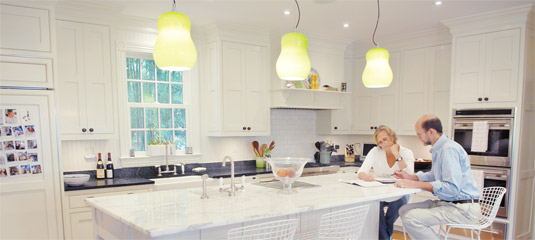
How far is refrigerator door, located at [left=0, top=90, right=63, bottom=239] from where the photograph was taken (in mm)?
3160

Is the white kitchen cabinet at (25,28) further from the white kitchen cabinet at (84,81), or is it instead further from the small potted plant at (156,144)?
the small potted plant at (156,144)

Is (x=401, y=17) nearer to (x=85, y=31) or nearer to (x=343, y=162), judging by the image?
(x=343, y=162)

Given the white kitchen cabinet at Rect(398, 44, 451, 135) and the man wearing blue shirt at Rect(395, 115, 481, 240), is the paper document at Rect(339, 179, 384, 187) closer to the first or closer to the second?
the man wearing blue shirt at Rect(395, 115, 481, 240)

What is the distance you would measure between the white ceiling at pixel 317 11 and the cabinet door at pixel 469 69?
1.16ft

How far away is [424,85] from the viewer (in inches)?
199

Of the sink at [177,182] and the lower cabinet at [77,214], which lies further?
the sink at [177,182]

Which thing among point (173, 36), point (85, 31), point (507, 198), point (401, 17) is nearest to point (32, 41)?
point (85, 31)

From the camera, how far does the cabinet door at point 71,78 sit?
3.65 meters

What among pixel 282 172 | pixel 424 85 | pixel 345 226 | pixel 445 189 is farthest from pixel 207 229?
pixel 424 85

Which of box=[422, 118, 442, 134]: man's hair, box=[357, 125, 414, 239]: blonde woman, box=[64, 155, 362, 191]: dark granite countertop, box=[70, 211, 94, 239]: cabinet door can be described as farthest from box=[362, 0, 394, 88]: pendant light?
box=[70, 211, 94, 239]: cabinet door

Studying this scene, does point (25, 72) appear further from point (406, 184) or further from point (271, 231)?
point (406, 184)

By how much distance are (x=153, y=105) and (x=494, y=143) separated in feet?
13.3

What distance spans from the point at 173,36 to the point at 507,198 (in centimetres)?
399

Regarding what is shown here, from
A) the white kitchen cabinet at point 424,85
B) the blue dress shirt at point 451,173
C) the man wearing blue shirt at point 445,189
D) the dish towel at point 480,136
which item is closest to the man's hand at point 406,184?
the man wearing blue shirt at point 445,189
